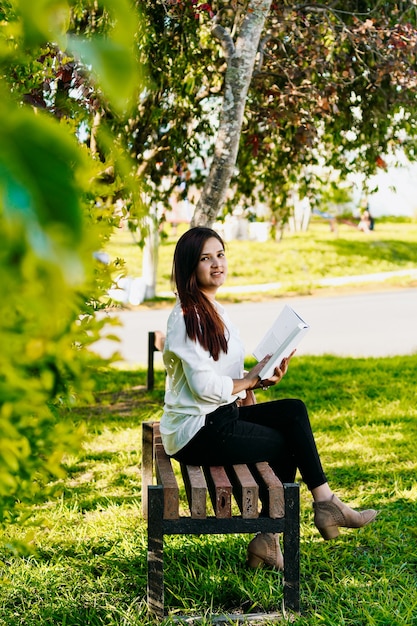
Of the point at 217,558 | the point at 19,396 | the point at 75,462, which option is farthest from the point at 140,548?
the point at 19,396

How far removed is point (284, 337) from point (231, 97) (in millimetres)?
2846

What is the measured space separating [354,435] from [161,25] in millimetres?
3238

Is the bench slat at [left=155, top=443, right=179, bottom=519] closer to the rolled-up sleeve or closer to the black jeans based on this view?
the black jeans

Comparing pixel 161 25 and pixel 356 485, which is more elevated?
pixel 161 25

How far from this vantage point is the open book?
11.6 feet

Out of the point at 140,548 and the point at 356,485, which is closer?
the point at 140,548

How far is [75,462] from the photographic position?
552 cm

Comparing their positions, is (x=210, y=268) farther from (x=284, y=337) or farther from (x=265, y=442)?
(x=265, y=442)

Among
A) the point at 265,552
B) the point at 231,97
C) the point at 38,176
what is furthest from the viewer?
the point at 231,97

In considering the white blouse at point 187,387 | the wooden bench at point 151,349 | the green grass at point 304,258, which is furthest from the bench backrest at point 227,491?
the green grass at point 304,258

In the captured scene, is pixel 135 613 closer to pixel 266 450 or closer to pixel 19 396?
pixel 266 450

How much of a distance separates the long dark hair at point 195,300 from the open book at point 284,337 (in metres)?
0.22

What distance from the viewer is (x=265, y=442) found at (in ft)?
11.3

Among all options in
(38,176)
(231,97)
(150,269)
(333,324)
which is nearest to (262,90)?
(231,97)
